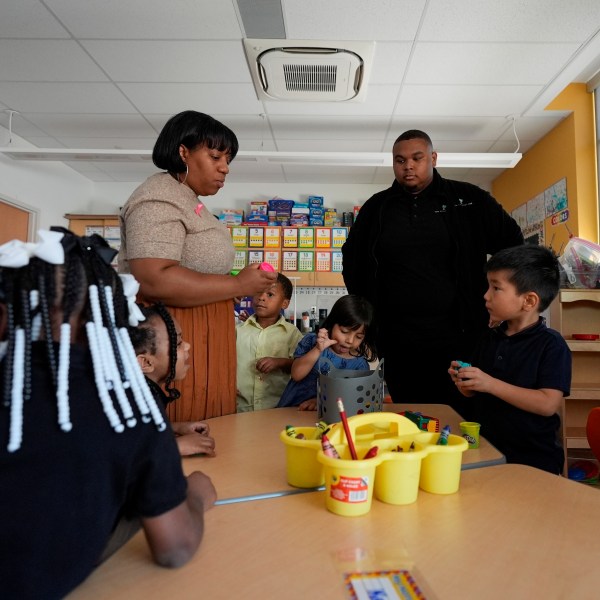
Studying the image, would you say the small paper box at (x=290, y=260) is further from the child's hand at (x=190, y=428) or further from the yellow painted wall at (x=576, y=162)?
the child's hand at (x=190, y=428)

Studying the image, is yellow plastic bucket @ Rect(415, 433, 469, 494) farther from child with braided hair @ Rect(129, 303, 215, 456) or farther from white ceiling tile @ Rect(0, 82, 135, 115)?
white ceiling tile @ Rect(0, 82, 135, 115)

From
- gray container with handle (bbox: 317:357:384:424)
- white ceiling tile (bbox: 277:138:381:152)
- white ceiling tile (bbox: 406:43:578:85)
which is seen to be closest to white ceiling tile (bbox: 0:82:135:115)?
white ceiling tile (bbox: 277:138:381:152)

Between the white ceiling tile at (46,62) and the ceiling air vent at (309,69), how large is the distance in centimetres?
107

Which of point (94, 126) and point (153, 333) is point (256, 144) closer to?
point (94, 126)

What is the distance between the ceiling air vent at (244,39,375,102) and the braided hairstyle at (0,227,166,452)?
2.50m

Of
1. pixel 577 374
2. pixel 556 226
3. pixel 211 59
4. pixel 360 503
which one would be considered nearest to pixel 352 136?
pixel 211 59

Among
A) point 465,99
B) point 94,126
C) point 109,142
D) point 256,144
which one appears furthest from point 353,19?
point 109,142

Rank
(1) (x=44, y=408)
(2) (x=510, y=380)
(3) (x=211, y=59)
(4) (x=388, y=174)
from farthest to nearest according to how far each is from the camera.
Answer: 1. (4) (x=388, y=174)
2. (3) (x=211, y=59)
3. (2) (x=510, y=380)
4. (1) (x=44, y=408)

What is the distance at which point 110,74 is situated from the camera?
3.18 meters

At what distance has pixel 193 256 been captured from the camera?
132cm

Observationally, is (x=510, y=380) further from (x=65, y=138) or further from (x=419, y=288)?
(x=65, y=138)

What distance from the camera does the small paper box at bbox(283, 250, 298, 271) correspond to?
520 cm

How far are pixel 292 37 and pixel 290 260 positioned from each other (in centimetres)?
275

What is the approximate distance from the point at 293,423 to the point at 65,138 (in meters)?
4.10
